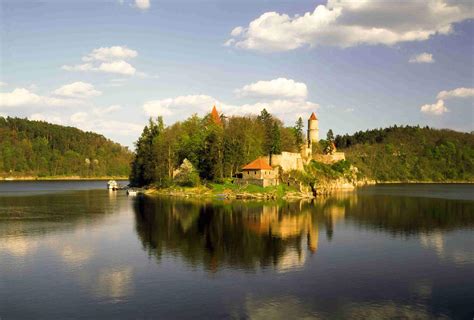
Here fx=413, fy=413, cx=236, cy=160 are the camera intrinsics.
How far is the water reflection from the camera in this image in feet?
129

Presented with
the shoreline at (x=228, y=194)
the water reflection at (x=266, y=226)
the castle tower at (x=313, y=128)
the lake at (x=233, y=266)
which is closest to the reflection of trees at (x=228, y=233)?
the water reflection at (x=266, y=226)

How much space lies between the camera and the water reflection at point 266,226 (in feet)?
129

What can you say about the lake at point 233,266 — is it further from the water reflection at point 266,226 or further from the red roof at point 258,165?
the red roof at point 258,165

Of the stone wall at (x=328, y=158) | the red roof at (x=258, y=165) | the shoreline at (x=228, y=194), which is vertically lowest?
the shoreline at (x=228, y=194)

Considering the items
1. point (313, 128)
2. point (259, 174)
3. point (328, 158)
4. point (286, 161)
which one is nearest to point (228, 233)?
point (259, 174)

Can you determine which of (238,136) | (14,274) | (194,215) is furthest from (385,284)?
(238,136)

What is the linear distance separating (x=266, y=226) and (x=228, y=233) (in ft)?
23.6

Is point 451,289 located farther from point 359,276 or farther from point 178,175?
point 178,175

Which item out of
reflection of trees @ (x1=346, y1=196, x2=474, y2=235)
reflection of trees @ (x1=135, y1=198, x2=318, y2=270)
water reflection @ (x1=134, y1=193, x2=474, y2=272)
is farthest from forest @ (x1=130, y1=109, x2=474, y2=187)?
reflection of trees @ (x1=346, y1=196, x2=474, y2=235)

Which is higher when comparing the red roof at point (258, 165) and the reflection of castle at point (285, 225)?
the red roof at point (258, 165)

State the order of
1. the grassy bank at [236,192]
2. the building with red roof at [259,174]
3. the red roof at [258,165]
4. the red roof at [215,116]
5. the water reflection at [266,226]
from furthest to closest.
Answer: the red roof at [215,116], the red roof at [258,165], the building with red roof at [259,174], the grassy bank at [236,192], the water reflection at [266,226]

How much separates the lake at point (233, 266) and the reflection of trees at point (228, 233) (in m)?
0.20

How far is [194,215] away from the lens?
63.2 m

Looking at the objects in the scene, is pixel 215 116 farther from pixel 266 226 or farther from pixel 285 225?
pixel 266 226
